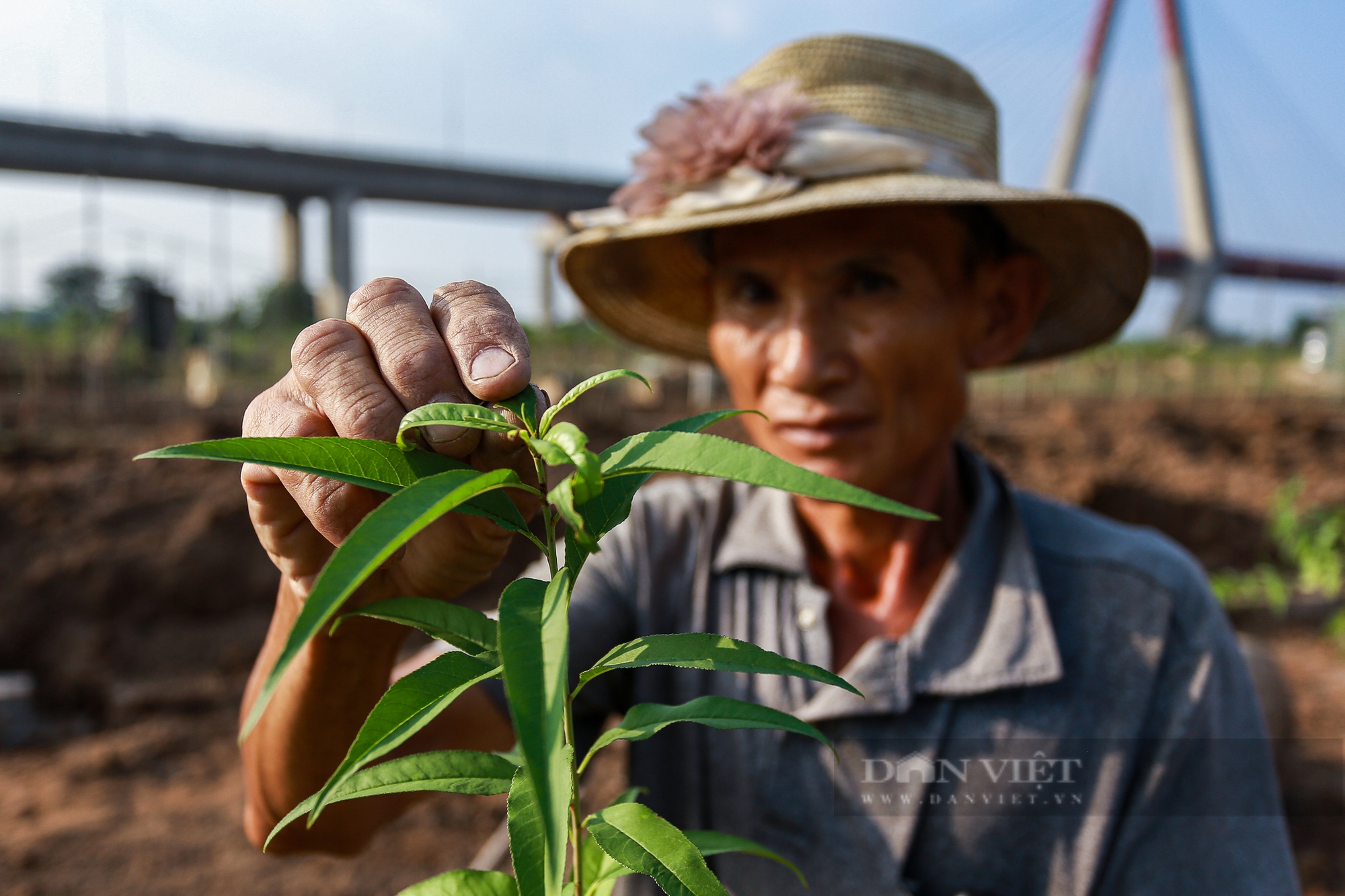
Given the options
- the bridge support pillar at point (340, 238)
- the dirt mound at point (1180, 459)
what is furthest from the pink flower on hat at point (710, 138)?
the bridge support pillar at point (340, 238)

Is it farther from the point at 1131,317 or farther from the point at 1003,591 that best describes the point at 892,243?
the point at 1131,317

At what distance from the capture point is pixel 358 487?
66cm

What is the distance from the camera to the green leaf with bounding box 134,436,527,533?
45 cm

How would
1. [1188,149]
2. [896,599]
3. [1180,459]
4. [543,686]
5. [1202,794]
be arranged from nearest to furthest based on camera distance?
[543,686]
[1202,794]
[896,599]
[1180,459]
[1188,149]

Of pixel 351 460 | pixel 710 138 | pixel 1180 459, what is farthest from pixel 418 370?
pixel 1180 459

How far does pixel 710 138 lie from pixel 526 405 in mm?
1099

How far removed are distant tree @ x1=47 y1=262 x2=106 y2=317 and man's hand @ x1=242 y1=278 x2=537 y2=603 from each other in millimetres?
11013

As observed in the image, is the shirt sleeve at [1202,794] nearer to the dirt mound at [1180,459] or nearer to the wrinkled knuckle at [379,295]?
the wrinkled knuckle at [379,295]

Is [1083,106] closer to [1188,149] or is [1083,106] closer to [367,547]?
[1188,149]

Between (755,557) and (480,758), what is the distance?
105cm

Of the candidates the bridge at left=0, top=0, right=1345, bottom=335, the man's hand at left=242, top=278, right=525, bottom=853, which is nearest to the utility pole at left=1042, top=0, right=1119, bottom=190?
the bridge at left=0, top=0, right=1345, bottom=335

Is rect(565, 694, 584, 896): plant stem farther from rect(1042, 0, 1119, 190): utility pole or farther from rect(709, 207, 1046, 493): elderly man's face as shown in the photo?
rect(1042, 0, 1119, 190): utility pole

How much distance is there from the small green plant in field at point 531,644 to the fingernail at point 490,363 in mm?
23

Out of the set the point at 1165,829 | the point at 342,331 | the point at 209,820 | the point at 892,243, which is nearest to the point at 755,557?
the point at 892,243
